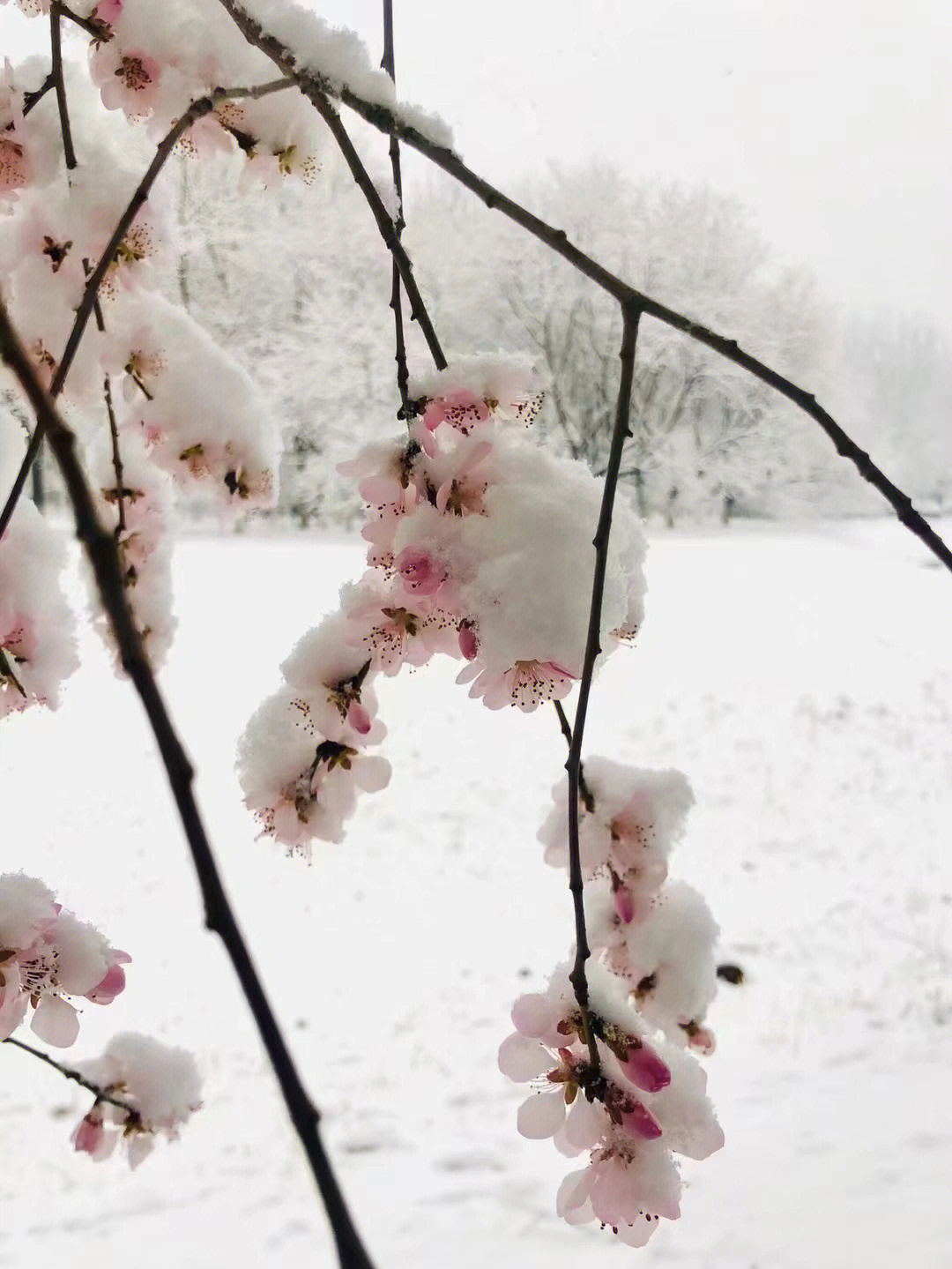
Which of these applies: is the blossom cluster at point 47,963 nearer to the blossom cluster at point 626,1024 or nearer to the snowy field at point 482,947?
the blossom cluster at point 626,1024

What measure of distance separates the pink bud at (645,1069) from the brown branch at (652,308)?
0.59ft

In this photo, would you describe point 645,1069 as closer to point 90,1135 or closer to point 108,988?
point 108,988

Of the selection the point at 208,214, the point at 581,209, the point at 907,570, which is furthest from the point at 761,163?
the point at 208,214

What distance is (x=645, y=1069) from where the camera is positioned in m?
0.33

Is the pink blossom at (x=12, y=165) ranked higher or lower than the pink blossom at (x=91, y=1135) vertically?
higher

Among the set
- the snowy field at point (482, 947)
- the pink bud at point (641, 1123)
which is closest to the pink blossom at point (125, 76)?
the pink bud at point (641, 1123)

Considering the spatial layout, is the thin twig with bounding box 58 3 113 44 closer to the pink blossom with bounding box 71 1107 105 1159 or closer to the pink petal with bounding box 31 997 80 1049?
the pink petal with bounding box 31 997 80 1049

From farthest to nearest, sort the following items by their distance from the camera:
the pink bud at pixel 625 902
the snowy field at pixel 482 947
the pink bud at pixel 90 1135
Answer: the snowy field at pixel 482 947
the pink bud at pixel 90 1135
the pink bud at pixel 625 902

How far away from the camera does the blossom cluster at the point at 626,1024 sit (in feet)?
1.12

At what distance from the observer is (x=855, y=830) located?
2.58 metres

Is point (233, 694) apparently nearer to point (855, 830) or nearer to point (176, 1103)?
point (855, 830)

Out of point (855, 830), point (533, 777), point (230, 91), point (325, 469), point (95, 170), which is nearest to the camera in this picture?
point (230, 91)

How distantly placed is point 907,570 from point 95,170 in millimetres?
5239

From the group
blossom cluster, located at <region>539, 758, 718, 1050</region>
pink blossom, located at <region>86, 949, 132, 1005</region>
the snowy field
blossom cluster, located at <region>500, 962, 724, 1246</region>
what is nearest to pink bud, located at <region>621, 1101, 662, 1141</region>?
blossom cluster, located at <region>500, 962, 724, 1246</region>
